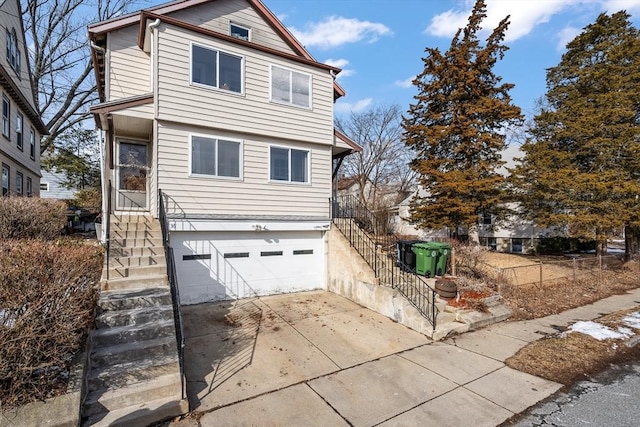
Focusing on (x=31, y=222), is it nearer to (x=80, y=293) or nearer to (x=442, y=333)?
(x=80, y=293)

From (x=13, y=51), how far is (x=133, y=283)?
15.2m

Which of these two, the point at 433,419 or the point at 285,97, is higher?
the point at 285,97

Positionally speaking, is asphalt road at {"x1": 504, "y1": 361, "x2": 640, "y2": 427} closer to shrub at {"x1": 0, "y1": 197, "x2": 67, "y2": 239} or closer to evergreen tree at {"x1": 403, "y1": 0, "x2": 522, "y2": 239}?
shrub at {"x1": 0, "y1": 197, "x2": 67, "y2": 239}

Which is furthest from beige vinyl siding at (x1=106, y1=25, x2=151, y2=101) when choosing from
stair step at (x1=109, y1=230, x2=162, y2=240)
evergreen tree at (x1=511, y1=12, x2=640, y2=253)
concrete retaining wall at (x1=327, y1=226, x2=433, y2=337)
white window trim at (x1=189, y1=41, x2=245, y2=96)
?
evergreen tree at (x1=511, y1=12, x2=640, y2=253)

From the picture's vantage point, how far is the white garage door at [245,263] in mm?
8180

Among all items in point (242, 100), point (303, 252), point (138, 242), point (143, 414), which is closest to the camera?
point (143, 414)

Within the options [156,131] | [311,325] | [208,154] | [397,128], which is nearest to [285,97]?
[208,154]

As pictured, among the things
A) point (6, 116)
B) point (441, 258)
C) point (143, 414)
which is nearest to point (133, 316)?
point (143, 414)

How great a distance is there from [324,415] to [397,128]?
1171 inches

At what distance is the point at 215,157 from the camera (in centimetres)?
833

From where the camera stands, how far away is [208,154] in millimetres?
8273

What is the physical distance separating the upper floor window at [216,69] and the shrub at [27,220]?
4.74 metres

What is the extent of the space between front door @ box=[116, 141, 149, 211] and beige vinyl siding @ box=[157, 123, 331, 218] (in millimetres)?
1917

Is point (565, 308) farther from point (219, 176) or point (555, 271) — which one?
point (219, 176)
